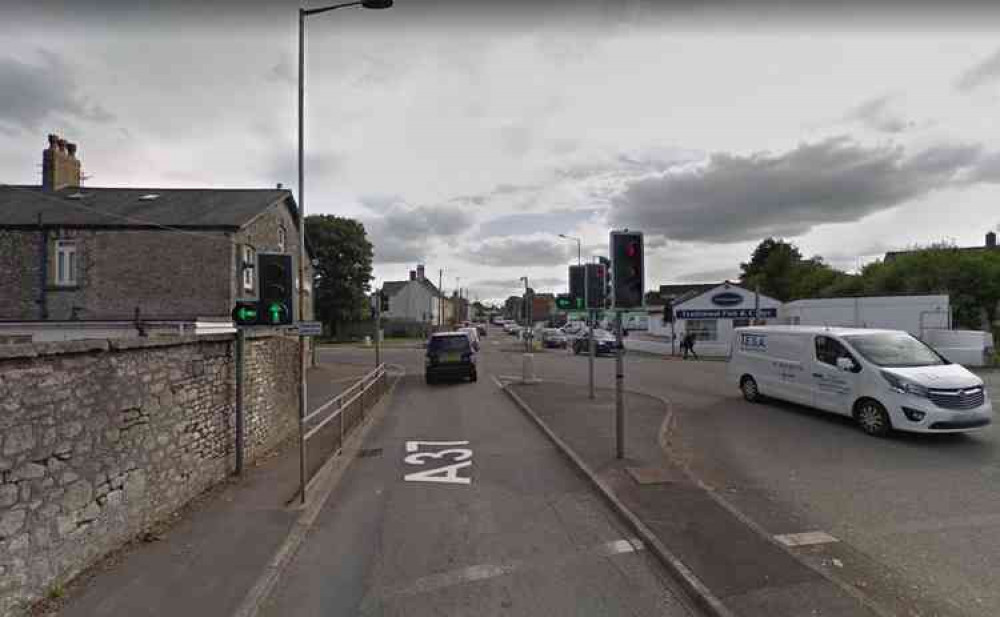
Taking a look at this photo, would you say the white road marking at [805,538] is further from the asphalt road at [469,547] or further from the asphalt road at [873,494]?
the asphalt road at [469,547]

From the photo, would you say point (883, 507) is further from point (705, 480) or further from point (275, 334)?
point (275, 334)

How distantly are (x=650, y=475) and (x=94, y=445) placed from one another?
18.8ft

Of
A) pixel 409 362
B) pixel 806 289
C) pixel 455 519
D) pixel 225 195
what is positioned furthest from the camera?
pixel 806 289

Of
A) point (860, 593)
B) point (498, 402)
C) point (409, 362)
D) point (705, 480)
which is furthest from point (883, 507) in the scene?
point (409, 362)

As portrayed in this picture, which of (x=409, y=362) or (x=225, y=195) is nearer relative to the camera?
(x=225, y=195)

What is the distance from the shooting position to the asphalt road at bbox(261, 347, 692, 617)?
339 cm

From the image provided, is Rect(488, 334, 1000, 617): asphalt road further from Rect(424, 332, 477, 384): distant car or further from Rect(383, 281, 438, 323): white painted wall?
Rect(383, 281, 438, 323): white painted wall

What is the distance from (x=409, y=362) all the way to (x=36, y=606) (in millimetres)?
22085

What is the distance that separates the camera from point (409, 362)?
25172mm

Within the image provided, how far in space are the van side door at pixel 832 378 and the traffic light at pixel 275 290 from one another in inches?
379

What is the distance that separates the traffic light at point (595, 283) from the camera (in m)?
10.7

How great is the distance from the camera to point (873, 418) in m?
7.85

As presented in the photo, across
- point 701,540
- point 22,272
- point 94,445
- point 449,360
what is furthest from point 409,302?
point 701,540

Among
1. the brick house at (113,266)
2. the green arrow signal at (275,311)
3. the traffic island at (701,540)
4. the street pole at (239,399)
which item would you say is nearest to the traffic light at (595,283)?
the traffic island at (701,540)
